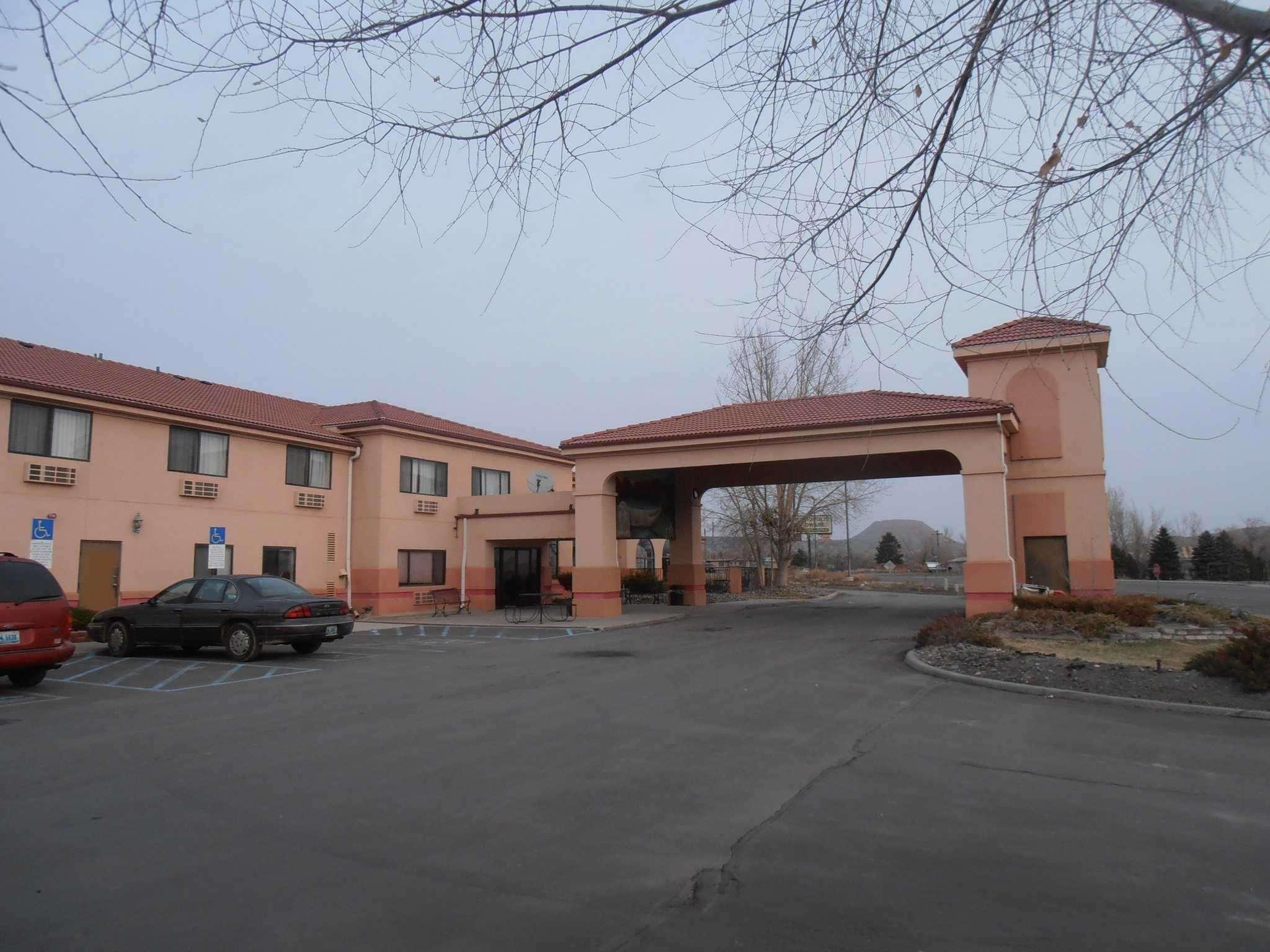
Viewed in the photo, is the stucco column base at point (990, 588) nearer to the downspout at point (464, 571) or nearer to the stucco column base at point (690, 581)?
the stucco column base at point (690, 581)

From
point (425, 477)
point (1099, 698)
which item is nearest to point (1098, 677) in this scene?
point (1099, 698)

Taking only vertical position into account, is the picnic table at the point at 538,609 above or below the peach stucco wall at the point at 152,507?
below

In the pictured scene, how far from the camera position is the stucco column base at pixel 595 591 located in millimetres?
26125

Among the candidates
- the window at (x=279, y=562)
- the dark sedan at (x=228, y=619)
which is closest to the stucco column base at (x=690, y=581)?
the window at (x=279, y=562)

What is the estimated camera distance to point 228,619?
15211 mm

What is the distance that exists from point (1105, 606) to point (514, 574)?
67.9 ft

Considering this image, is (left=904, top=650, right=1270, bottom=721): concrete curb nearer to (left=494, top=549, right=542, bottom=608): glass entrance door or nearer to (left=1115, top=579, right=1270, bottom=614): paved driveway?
(left=1115, top=579, right=1270, bottom=614): paved driveway

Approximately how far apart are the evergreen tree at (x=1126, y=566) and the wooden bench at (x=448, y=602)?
50076 mm

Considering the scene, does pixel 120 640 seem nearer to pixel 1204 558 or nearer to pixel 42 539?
pixel 42 539

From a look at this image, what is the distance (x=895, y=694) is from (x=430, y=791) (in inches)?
279

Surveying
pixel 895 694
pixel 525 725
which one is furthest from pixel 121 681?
pixel 895 694

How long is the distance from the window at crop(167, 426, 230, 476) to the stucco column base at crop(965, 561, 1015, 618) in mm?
20494

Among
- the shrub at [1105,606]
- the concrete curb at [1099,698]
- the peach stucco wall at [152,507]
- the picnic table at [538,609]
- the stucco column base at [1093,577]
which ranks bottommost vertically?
the concrete curb at [1099,698]

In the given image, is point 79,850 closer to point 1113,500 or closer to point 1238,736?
point 1238,736
